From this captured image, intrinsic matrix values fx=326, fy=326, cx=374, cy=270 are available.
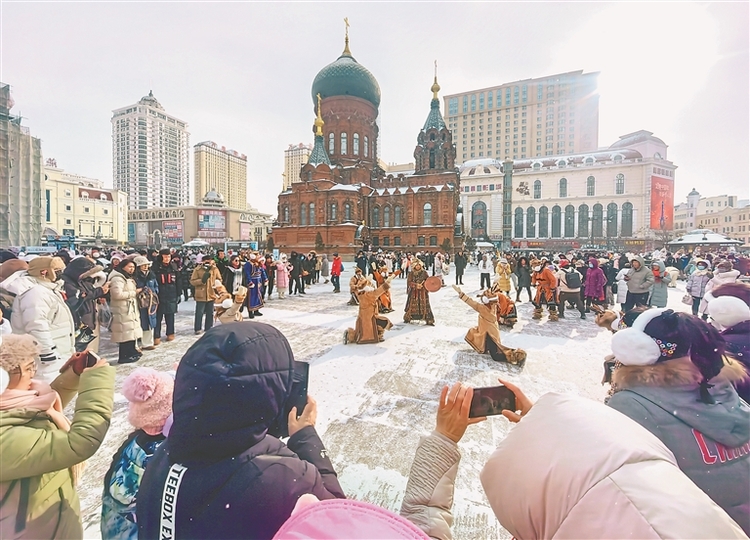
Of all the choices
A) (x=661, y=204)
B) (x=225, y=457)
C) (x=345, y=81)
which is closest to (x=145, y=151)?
(x=345, y=81)

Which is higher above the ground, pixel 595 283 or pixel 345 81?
pixel 345 81

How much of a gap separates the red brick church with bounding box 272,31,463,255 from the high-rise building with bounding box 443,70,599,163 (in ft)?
197

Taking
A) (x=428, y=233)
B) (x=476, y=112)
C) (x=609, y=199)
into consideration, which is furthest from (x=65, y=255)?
(x=476, y=112)

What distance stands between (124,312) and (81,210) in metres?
75.5

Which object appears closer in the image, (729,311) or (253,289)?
(729,311)

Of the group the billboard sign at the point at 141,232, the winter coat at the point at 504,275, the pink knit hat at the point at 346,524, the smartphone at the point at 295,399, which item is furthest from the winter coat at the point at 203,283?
the billboard sign at the point at 141,232

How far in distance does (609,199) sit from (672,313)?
74550 millimetres

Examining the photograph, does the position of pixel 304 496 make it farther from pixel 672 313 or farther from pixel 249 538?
pixel 672 313

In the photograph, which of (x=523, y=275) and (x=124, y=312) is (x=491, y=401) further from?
(x=523, y=275)

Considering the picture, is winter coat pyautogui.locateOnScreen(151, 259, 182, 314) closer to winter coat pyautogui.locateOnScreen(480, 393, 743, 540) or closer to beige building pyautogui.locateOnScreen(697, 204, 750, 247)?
winter coat pyautogui.locateOnScreen(480, 393, 743, 540)

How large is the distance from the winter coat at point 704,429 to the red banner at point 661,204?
74529mm

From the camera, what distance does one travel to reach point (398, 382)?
4.61 metres

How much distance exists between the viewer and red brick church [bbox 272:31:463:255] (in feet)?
119

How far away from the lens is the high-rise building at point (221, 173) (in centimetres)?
11062
